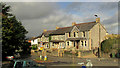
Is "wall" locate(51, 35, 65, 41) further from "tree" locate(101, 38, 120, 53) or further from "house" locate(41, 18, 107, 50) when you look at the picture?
"tree" locate(101, 38, 120, 53)

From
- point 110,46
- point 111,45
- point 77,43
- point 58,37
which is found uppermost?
point 58,37

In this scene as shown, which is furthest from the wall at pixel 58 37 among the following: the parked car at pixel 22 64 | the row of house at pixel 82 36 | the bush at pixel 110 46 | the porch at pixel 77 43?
the parked car at pixel 22 64

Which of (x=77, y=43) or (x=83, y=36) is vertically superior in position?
(x=83, y=36)

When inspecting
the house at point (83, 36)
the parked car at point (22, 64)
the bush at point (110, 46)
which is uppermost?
the house at point (83, 36)

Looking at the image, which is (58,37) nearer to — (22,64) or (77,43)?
(77,43)

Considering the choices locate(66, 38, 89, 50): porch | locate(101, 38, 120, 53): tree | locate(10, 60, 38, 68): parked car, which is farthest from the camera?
locate(66, 38, 89, 50): porch

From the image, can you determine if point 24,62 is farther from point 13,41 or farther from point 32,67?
point 13,41

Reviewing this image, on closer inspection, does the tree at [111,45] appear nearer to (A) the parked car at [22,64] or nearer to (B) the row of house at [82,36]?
(B) the row of house at [82,36]

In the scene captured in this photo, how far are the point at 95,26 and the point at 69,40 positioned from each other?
899 cm

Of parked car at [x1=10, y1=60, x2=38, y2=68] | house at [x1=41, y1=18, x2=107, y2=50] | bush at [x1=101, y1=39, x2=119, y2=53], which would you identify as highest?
house at [x1=41, y1=18, x2=107, y2=50]

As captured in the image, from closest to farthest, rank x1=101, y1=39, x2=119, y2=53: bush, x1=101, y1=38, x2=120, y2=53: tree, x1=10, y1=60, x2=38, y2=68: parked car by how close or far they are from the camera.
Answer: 1. x1=10, y1=60, x2=38, y2=68: parked car
2. x1=101, y1=38, x2=120, y2=53: tree
3. x1=101, y1=39, x2=119, y2=53: bush

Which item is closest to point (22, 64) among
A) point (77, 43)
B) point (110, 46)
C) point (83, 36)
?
point (110, 46)

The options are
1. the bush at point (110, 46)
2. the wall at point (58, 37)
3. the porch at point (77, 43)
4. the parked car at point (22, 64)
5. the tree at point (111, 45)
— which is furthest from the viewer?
the wall at point (58, 37)

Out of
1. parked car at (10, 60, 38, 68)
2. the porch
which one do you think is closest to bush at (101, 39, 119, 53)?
the porch
